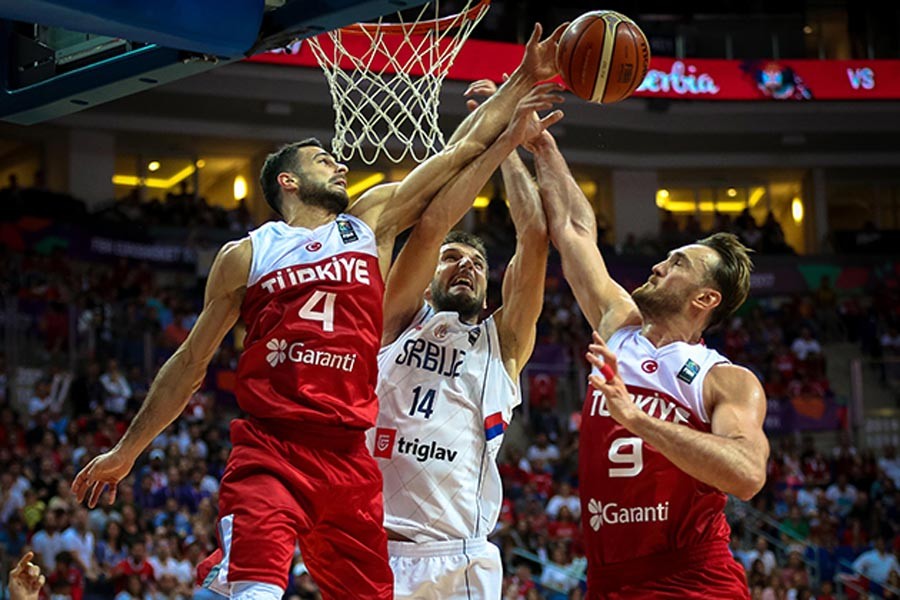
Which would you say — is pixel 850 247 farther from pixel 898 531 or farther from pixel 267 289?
pixel 267 289

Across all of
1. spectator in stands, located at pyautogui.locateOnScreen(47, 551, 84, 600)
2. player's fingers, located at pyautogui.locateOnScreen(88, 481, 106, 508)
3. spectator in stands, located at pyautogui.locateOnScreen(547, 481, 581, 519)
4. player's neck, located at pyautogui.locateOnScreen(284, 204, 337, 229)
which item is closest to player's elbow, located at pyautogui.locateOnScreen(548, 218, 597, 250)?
player's neck, located at pyautogui.locateOnScreen(284, 204, 337, 229)

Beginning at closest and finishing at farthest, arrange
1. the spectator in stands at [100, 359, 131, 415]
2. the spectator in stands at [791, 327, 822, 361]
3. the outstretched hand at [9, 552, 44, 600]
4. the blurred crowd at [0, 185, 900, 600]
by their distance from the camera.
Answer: the outstretched hand at [9, 552, 44, 600]
the blurred crowd at [0, 185, 900, 600]
the spectator in stands at [100, 359, 131, 415]
the spectator in stands at [791, 327, 822, 361]

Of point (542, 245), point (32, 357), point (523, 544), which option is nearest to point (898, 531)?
point (523, 544)

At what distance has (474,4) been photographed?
6.71 metres

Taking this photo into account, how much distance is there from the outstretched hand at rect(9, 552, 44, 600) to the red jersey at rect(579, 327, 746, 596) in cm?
174

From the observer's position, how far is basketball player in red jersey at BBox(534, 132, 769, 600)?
3631 millimetres

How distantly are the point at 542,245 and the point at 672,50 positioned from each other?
17.4 metres

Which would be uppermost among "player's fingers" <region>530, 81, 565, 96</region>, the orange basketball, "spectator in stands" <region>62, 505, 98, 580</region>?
the orange basketball

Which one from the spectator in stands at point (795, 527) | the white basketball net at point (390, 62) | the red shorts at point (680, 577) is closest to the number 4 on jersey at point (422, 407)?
the red shorts at point (680, 577)

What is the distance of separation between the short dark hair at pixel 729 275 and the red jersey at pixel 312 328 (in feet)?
3.89

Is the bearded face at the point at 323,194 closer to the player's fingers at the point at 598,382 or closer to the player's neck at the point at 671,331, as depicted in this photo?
the player's neck at the point at 671,331

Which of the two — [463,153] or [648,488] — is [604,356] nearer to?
[648,488]

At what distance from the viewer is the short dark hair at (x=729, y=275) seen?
4254mm

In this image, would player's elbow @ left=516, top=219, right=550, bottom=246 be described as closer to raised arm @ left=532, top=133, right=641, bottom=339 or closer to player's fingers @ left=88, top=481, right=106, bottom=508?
raised arm @ left=532, top=133, right=641, bottom=339
